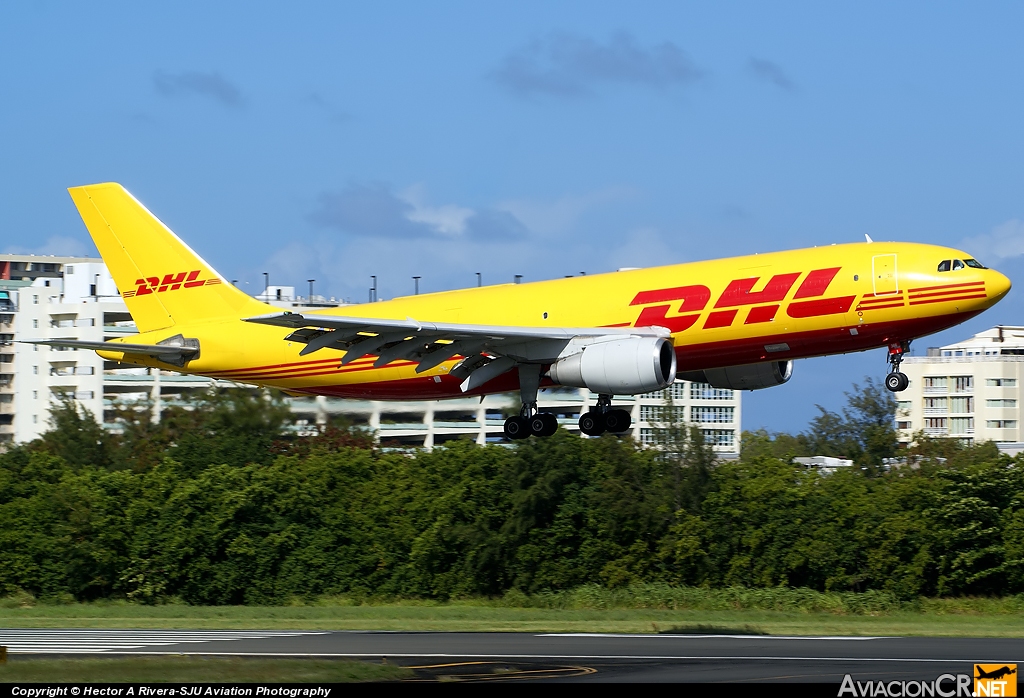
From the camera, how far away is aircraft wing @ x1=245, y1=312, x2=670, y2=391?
116 ft

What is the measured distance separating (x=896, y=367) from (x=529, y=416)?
10.5 metres

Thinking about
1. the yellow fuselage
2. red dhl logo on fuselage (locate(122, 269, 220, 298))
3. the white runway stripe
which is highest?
red dhl logo on fuselage (locate(122, 269, 220, 298))

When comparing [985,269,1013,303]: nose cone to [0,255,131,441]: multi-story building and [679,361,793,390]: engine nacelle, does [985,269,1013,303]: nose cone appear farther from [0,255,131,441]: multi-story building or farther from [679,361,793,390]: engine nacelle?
[0,255,131,441]: multi-story building

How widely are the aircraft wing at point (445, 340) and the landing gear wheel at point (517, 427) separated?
1.74 meters

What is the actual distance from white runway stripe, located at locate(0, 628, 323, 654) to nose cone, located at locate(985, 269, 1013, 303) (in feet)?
72.6

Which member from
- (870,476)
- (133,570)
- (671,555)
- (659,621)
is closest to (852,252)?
(659,621)

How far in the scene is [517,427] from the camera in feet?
131

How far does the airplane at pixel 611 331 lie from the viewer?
35750 mm

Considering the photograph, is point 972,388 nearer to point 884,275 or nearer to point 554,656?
point 884,275

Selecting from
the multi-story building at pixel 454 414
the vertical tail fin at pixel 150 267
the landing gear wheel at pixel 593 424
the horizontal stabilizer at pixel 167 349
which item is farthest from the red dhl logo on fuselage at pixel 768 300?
the horizontal stabilizer at pixel 167 349

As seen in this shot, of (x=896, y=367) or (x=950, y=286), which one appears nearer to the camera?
(x=950, y=286)

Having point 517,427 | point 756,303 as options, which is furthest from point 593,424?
point 756,303

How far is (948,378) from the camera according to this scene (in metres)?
184

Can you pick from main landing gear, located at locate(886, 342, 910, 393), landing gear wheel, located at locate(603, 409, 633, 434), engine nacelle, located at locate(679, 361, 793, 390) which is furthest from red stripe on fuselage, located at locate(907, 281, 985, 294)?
landing gear wheel, located at locate(603, 409, 633, 434)
